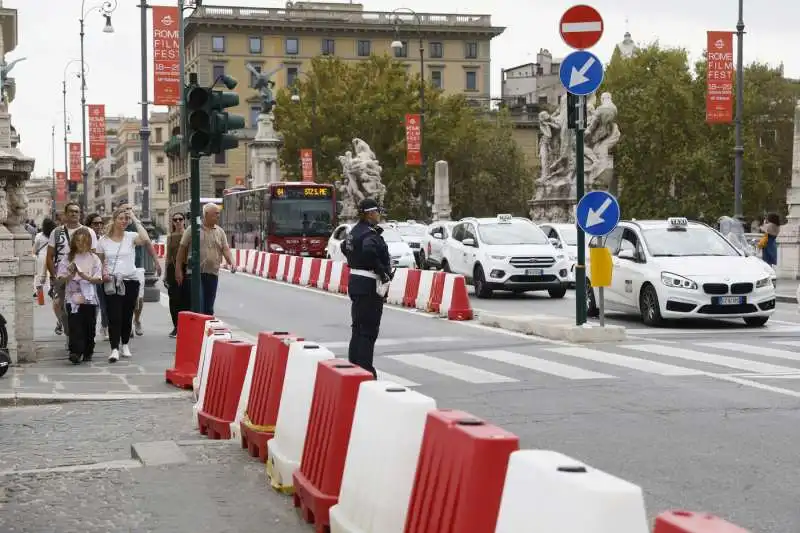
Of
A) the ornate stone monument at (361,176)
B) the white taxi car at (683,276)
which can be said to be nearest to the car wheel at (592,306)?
the white taxi car at (683,276)

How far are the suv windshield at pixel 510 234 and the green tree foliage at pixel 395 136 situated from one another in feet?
169

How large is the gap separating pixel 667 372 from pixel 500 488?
8.93 meters

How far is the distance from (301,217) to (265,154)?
24.8 metres

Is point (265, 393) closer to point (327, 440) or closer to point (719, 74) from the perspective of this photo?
point (327, 440)

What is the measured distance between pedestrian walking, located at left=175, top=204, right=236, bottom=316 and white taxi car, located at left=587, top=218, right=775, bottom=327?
20.6ft

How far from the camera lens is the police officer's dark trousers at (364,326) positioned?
12.2m

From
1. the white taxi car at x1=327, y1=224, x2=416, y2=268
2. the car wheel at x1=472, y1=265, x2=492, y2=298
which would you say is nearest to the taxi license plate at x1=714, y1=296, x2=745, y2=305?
the car wheel at x1=472, y1=265, x2=492, y2=298

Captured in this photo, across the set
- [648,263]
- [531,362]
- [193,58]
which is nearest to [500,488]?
[531,362]

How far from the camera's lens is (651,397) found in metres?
11.2

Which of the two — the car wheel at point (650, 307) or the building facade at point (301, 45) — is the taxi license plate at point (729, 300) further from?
the building facade at point (301, 45)

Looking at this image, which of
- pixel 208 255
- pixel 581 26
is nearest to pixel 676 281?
pixel 581 26

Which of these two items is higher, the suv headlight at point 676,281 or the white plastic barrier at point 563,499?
the white plastic barrier at point 563,499

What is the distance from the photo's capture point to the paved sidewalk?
1230cm

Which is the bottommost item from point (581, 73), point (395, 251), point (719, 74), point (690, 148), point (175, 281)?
point (395, 251)
